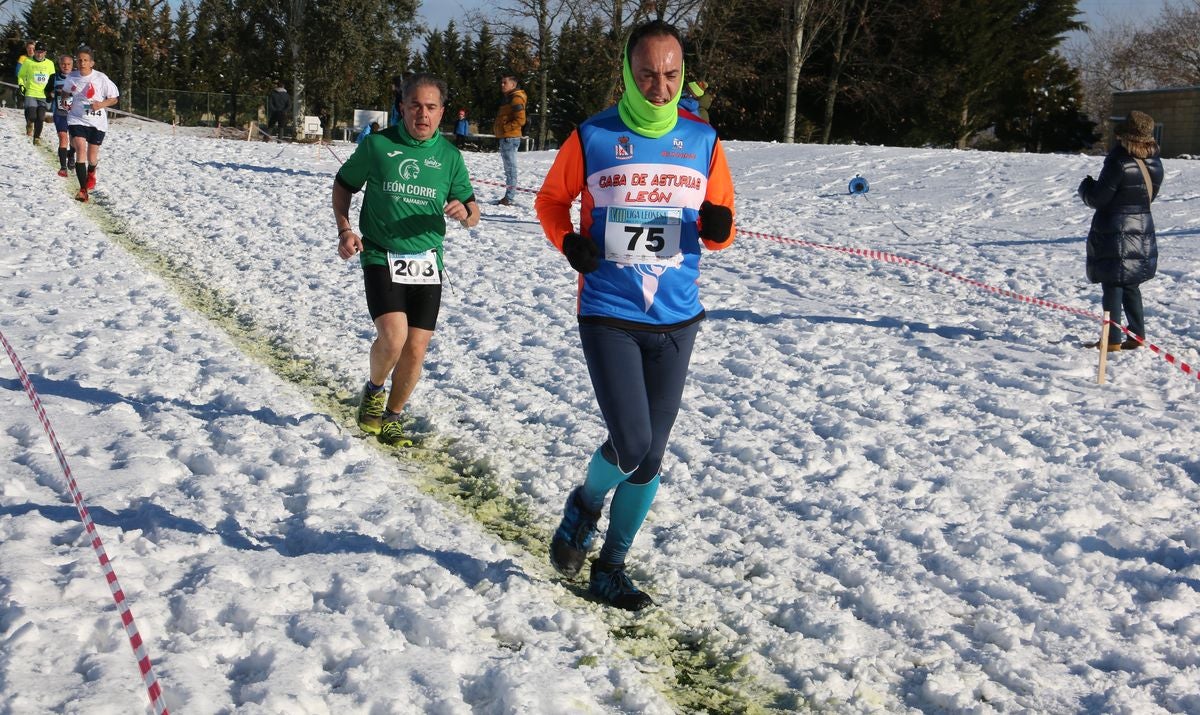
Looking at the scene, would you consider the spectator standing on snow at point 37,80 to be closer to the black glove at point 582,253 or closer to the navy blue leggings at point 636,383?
the black glove at point 582,253

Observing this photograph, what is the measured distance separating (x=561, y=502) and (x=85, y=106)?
36.3 ft

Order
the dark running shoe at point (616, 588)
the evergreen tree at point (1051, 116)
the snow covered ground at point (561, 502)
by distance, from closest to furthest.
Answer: the snow covered ground at point (561, 502), the dark running shoe at point (616, 588), the evergreen tree at point (1051, 116)

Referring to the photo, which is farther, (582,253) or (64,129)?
(64,129)

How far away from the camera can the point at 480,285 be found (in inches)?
399

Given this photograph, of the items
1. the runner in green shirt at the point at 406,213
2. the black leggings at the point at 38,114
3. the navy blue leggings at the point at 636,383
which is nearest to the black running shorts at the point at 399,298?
the runner in green shirt at the point at 406,213

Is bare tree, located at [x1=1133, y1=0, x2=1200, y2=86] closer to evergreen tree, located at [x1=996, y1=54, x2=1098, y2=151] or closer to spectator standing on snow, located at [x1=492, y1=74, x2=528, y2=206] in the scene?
evergreen tree, located at [x1=996, y1=54, x2=1098, y2=151]

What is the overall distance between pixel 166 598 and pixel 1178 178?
15.9 metres

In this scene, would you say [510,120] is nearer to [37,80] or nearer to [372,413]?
[372,413]

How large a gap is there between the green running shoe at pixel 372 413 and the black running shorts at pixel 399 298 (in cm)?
44

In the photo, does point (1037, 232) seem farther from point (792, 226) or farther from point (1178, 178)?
point (1178, 178)

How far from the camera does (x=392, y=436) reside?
226 inches

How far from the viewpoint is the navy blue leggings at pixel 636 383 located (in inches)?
145

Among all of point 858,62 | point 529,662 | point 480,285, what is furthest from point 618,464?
point 858,62

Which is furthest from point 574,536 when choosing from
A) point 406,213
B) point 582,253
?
point 406,213
